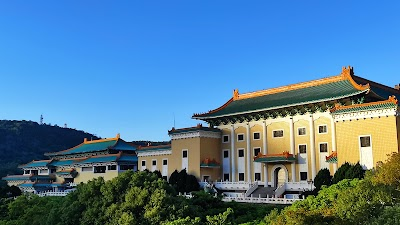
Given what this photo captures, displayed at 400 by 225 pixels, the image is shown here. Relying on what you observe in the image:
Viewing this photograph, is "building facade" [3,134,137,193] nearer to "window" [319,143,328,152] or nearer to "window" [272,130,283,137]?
"window" [272,130,283,137]

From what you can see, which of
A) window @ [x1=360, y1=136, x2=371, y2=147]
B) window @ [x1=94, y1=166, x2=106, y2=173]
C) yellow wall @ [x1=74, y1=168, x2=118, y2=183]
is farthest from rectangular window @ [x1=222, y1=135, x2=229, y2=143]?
window @ [x1=94, y1=166, x2=106, y2=173]

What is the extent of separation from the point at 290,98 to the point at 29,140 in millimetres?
95091

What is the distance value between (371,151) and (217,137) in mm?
14494

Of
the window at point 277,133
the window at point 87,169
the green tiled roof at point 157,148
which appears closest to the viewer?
the window at point 277,133

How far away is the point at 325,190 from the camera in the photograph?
16.4 metres

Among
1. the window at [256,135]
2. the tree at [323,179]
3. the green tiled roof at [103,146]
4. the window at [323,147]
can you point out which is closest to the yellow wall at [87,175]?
the green tiled roof at [103,146]

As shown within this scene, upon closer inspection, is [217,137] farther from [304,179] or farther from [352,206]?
[352,206]

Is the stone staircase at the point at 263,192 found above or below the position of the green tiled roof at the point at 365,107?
below

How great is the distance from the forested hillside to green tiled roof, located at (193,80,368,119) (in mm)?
64180

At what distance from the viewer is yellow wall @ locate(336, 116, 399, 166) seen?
25.5 m

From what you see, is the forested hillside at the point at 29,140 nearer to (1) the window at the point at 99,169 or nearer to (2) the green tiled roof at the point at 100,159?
(2) the green tiled roof at the point at 100,159

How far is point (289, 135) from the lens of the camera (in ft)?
108

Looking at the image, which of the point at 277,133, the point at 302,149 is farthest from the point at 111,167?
the point at 302,149

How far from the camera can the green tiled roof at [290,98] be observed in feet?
99.3
